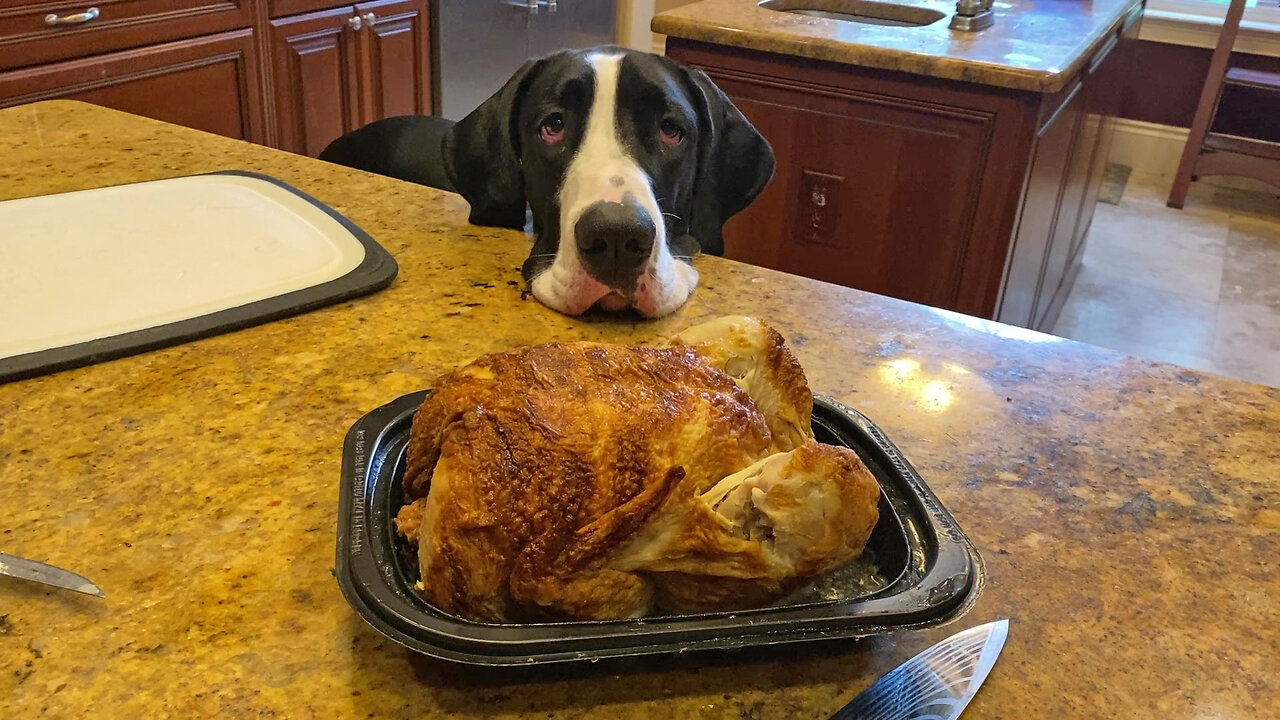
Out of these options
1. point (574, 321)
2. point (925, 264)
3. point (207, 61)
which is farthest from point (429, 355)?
point (207, 61)

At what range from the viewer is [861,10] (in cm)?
284

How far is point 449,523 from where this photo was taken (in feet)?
1.61

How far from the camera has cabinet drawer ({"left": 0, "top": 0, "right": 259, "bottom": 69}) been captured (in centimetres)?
217

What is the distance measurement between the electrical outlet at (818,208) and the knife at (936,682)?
1.77 m

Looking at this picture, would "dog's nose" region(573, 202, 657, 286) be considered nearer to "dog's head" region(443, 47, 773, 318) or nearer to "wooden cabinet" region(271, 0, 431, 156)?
"dog's head" region(443, 47, 773, 318)

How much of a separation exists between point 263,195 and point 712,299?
56cm

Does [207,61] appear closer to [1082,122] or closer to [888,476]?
[1082,122]

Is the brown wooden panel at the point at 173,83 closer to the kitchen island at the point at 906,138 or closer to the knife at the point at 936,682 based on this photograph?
the kitchen island at the point at 906,138

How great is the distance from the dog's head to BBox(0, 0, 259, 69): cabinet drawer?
4.70 feet

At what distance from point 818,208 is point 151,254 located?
1.60m

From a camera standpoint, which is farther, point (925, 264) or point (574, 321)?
point (925, 264)

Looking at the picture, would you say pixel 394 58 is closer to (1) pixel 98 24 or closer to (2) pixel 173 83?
(2) pixel 173 83

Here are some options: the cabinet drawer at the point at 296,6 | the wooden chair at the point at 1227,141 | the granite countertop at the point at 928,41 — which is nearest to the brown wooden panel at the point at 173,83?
the cabinet drawer at the point at 296,6

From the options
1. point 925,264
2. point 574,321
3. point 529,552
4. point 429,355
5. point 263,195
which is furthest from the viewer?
point 925,264
